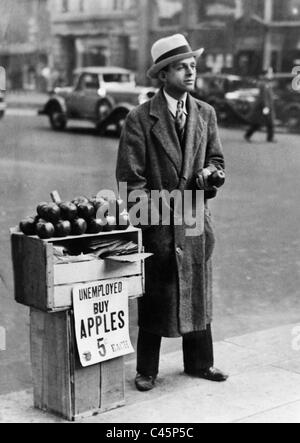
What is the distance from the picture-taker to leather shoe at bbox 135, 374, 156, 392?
4875mm

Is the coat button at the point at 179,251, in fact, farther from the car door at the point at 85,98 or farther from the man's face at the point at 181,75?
the car door at the point at 85,98

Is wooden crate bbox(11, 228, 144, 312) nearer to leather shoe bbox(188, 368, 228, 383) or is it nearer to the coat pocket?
the coat pocket

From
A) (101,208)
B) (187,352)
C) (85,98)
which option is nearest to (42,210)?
(101,208)

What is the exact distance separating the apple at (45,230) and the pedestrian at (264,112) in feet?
→ 51.6

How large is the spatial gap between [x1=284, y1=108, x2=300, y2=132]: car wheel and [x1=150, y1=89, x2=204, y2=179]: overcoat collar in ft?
55.9

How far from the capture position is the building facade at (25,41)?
1262cm

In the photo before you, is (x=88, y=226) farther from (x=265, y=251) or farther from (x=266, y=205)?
(x=266, y=205)

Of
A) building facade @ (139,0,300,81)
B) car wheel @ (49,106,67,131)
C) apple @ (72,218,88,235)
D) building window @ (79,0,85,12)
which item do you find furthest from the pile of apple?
car wheel @ (49,106,67,131)

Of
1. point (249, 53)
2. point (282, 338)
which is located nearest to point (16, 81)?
point (249, 53)

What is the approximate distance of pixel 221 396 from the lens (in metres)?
4.75

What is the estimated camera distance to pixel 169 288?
4.83 metres

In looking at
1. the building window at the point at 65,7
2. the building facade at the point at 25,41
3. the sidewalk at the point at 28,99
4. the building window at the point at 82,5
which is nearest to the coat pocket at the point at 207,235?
the building facade at the point at 25,41

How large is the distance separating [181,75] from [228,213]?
6.20 metres

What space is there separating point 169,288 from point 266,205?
6.98 meters
